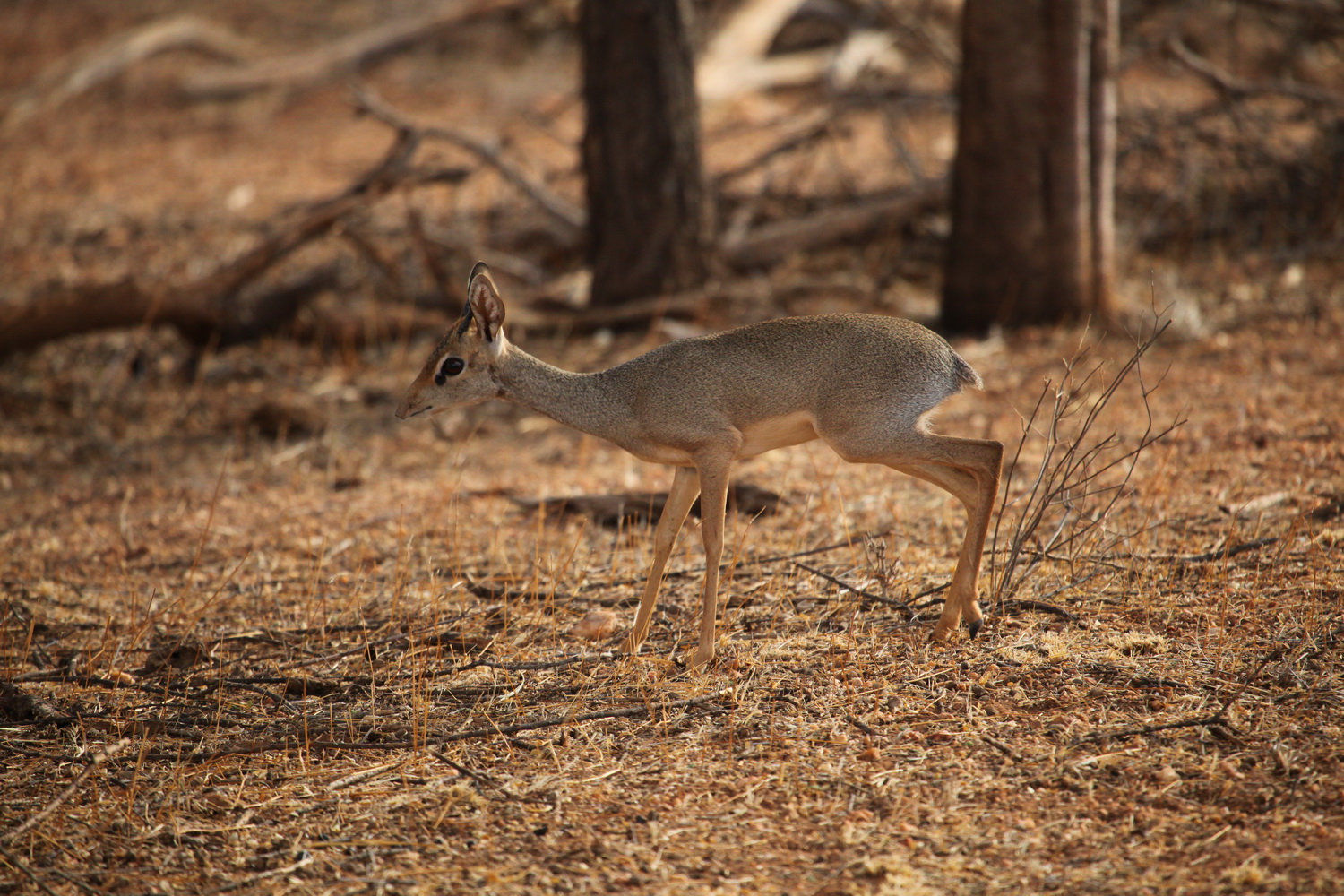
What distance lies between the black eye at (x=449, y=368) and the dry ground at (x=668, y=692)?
0.81 metres

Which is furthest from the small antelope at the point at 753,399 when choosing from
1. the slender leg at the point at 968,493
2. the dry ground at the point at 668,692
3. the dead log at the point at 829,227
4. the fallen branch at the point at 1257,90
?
the fallen branch at the point at 1257,90

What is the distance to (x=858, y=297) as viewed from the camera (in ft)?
30.3

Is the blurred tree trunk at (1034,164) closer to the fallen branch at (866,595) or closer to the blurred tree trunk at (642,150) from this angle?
the blurred tree trunk at (642,150)

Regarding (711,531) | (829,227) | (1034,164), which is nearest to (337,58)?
(829,227)

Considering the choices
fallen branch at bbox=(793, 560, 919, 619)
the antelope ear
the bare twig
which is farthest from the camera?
fallen branch at bbox=(793, 560, 919, 619)

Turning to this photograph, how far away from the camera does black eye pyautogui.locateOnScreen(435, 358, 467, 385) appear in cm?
451

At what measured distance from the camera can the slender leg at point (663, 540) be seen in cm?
451

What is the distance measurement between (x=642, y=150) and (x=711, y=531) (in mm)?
5241

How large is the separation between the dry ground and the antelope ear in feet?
3.04

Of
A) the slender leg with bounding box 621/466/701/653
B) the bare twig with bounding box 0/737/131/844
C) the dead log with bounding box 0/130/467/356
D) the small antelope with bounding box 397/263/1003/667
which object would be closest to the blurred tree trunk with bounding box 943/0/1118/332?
the dead log with bounding box 0/130/467/356

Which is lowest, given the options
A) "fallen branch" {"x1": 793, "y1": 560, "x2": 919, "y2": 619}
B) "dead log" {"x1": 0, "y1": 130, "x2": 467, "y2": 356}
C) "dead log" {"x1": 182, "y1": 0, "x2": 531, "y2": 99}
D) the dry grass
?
the dry grass

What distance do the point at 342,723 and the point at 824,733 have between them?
1.63 meters

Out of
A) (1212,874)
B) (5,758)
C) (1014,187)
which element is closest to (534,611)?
(5,758)

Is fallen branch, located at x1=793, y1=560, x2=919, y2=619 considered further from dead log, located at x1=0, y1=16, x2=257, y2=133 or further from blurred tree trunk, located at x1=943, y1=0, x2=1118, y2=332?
dead log, located at x1=0, y1=16, x2=257, y2=133
